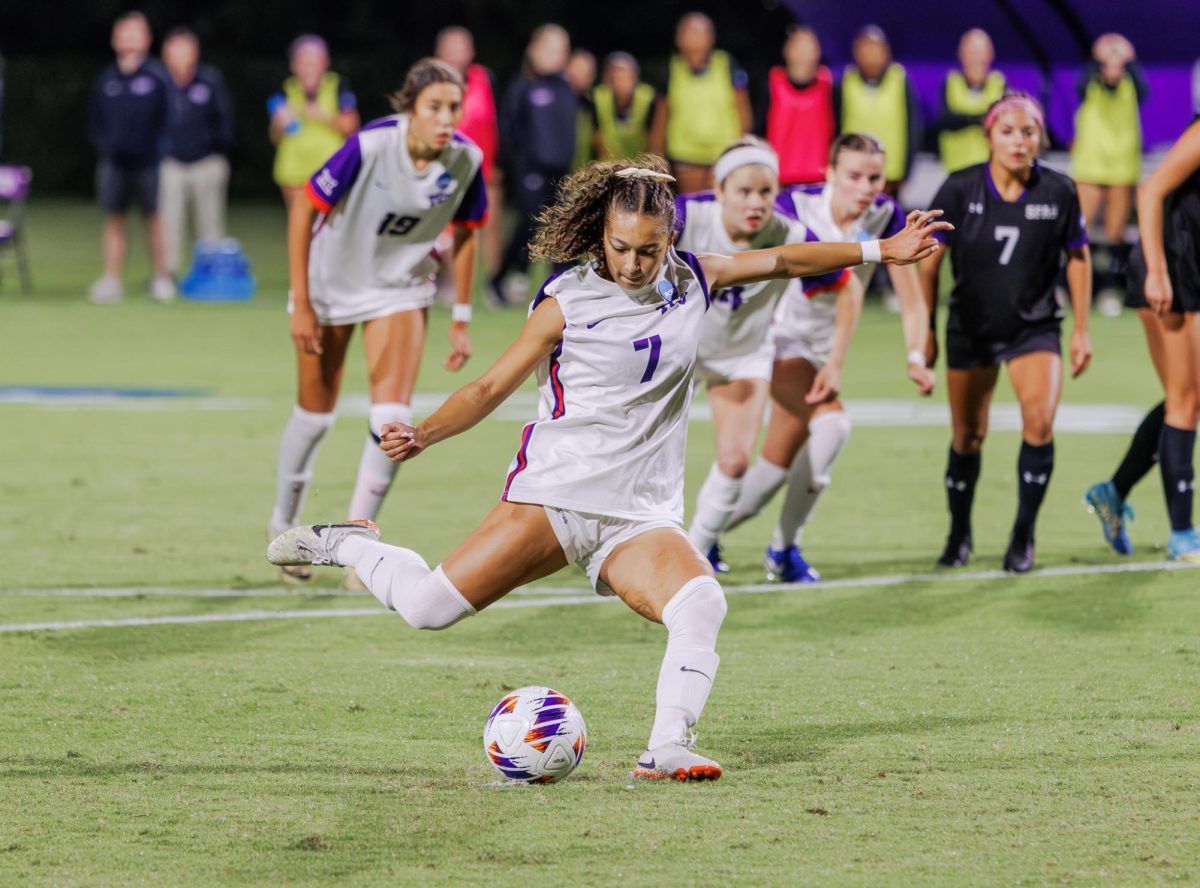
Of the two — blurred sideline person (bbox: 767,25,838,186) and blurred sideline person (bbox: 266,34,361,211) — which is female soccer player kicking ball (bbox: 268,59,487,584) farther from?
blurred sideline person (bbox: 266,34,361,211)

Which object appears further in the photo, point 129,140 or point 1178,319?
point 129,140

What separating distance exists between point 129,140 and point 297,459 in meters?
11.8

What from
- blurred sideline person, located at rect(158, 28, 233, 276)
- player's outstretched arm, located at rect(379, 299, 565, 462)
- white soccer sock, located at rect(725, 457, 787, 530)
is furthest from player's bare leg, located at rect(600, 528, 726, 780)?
blurred sideline person, located at rect(158, 28, 233, 276)

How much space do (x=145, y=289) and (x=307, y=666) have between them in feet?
49.8

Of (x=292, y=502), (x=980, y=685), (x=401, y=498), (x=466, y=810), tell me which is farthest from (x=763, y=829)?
(x=401, y=498)

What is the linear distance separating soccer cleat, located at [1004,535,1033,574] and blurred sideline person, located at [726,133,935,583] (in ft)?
2.65

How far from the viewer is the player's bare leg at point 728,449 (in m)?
7.96

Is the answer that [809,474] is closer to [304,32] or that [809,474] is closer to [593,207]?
[593,207]

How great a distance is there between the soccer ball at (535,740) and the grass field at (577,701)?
0.06 meters

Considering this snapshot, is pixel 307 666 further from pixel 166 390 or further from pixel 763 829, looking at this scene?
pixel 166 390

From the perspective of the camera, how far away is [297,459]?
8.33m

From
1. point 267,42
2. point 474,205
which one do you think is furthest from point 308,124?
point 267,42

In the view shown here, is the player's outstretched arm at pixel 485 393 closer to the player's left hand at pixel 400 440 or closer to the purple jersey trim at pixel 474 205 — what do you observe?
the player's left hand at pixel 400 440

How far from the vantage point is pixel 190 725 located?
574 cm
